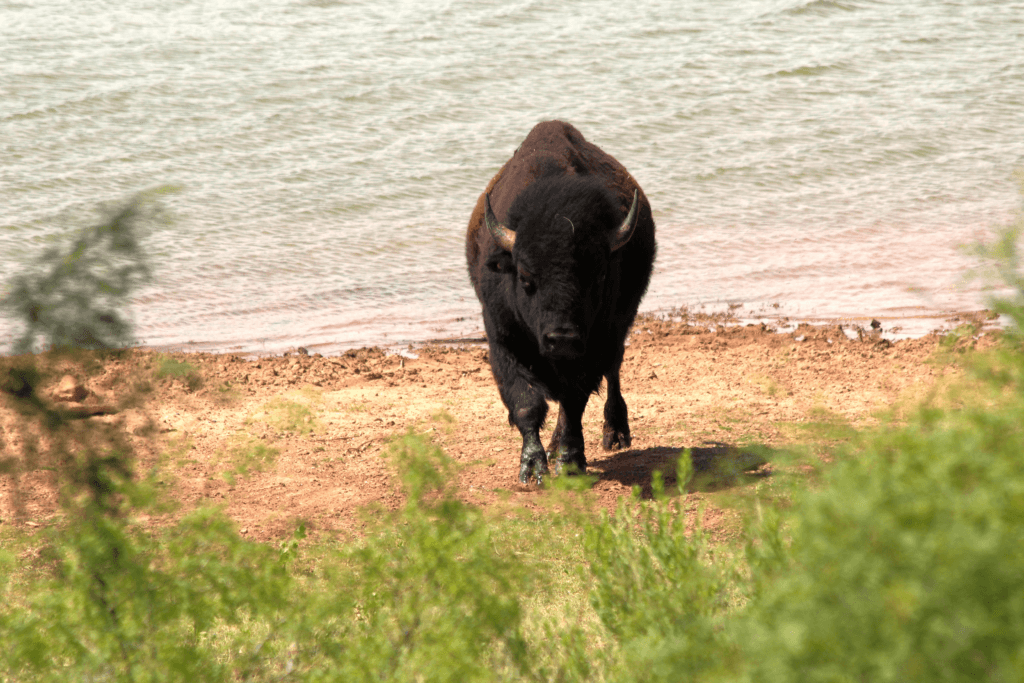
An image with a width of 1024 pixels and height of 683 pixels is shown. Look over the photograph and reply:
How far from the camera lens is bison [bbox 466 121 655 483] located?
5.97 meters

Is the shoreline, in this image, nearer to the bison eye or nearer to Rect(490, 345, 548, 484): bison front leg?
Rect(490, 345, 548, 484): bison front leg

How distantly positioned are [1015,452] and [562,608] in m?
2.65

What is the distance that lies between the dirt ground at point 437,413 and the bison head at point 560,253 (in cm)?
101

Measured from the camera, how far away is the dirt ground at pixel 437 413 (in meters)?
6.38

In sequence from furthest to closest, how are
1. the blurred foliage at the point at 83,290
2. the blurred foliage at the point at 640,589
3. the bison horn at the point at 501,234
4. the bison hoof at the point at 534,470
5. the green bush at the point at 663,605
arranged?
the bison hoof at the point at 534,470 < the bison horn at the point at 501,234 < the blurred foliage at the point at 83,290 < the green bush at the point at 663,605 < the blurred foliage at the point at 640,589

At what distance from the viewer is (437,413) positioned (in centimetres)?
825

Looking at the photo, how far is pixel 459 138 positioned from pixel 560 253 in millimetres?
13211

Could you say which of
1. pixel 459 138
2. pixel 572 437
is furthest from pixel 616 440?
pixel 459 138

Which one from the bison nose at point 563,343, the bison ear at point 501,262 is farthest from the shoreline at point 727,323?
the bison nose at point 563,343

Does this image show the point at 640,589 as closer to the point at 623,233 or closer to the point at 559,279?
the point at 559,279

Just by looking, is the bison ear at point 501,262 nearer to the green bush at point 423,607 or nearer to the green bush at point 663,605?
the green bush at point 663,605

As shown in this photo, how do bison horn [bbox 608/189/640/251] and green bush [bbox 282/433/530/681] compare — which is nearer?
green bush [bbox 282/433/530/681]

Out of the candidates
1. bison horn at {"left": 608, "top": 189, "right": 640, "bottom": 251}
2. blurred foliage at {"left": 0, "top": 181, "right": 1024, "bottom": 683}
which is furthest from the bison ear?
blurred foliage at {"left": 0, "top": 181, "right": 1024, "bottom": 683}

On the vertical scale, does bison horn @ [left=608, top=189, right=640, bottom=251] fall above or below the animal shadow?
above
